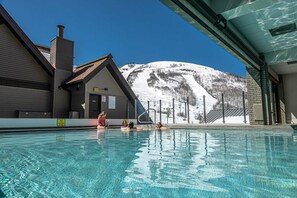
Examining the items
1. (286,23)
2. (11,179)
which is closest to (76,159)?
(11,179)

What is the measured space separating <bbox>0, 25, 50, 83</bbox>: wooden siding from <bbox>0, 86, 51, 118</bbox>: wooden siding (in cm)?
77

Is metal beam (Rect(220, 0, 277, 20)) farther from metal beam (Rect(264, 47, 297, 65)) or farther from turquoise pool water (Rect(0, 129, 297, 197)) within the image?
metal beam (Rect(264, 47, 297, 65))

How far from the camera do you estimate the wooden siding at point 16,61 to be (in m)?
12.4

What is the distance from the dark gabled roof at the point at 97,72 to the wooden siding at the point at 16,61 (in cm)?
197

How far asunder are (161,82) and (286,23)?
5402 centimetres

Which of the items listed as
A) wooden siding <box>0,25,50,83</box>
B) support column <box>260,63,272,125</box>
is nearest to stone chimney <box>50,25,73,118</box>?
wooden siding <box>0,25,50,83</box>

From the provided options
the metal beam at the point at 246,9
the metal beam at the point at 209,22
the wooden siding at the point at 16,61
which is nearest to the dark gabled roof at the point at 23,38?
the wooden siding at the point at 16,61

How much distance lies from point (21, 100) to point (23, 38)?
3.62m

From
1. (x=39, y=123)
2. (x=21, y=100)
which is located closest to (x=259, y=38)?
(x=39, y=123)

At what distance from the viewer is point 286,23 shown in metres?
7.03

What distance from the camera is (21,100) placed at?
12719mm

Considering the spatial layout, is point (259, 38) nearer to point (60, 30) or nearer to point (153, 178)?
point (153, 178)

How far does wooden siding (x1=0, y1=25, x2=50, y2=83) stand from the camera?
12417 mm

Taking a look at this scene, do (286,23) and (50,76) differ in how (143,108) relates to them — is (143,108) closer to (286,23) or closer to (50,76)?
(50,76)
